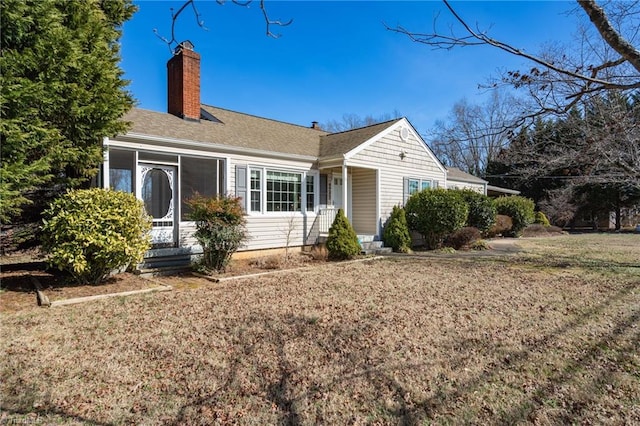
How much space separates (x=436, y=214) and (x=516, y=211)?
29.0 feet

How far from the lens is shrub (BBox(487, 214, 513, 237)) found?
1794 centimetres

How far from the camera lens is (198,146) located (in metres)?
9.74

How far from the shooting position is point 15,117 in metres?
5.61

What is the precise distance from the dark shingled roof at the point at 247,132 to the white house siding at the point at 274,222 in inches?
16.2

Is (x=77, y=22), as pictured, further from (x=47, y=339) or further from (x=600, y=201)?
(x=600, y=201)

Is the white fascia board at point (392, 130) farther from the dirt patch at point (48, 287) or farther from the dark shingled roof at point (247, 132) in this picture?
the dirt patch at point (48, 287)

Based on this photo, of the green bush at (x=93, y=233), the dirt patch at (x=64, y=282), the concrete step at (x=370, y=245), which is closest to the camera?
the dirt patch at (x=64, y=282)

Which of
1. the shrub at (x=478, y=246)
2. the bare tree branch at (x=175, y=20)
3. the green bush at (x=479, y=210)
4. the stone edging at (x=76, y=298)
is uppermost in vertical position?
the bare tree branch at (x=175, y=20)

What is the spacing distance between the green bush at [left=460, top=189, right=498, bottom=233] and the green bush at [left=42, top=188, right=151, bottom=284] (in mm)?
12822

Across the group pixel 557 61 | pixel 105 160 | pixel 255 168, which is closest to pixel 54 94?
pixel 105 160

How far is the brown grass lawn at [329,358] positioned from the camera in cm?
297

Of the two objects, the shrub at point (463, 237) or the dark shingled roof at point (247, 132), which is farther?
the shrub at point (463, 237)

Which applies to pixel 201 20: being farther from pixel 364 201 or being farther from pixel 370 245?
pixel 364 201

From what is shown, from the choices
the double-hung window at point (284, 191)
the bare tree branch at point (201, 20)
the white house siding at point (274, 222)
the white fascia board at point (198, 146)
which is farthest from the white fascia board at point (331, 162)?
the bare tree branch at point (201, 20)
